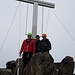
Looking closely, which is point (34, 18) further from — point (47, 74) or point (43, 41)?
point (47, 74)

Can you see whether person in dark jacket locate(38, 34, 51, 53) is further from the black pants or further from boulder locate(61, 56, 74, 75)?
boulder locate(61, 56, 74, 75)

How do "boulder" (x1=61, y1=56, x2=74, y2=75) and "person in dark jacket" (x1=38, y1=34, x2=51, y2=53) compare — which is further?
"boulder" (x1=61, y1=56, x2=74, y2=75)

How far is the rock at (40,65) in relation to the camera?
15170 millimetres

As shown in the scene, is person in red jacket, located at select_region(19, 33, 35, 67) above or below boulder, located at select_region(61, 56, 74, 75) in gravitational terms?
above

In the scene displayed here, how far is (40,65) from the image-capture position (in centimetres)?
1527

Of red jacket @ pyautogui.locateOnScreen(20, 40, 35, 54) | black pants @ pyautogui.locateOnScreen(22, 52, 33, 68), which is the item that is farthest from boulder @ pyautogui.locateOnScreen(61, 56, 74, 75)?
red jacket @ pyautogui.locateOnScreen(20, 40, 35, 54)

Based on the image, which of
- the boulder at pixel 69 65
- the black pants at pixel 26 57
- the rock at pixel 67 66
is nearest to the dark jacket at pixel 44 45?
the black pants at pixel 26 57

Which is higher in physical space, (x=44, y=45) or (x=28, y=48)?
(x=44, y=45)

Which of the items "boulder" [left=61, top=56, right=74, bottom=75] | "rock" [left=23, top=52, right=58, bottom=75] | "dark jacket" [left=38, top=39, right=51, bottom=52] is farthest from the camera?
"boulder" [left=61, top=56, right=74, bottom=75]

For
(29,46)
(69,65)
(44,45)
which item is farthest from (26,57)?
(69,65)

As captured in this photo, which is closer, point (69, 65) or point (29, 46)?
point (29, 46)

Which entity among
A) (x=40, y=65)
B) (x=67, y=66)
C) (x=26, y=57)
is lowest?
(x=67, y=66)

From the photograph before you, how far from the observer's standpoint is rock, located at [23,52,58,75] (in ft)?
49.8

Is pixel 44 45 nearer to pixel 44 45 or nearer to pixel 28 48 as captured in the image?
pixel 44 45
